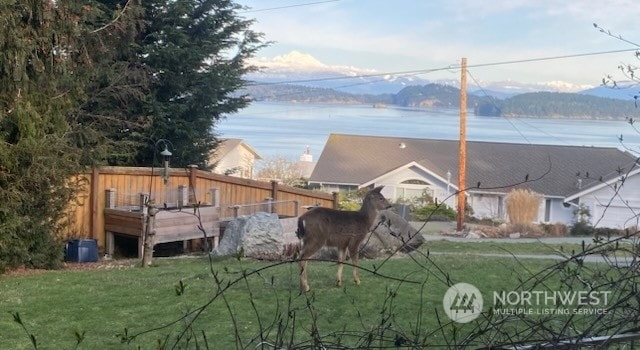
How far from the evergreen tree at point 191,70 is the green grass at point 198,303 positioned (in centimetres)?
860

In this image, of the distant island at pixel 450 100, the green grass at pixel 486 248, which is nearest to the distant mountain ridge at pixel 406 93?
the distant island at pixel 450 100

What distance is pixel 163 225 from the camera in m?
16.3

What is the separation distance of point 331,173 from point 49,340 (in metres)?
37.0

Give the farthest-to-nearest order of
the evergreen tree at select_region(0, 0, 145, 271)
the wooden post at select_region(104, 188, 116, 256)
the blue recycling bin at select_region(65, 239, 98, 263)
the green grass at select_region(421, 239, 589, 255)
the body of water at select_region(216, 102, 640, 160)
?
the body of water at select_region(216, 102, 640, 160)
the green grass at select_region(421, 239, 589, 255)
the wooden post at select_region(104, 188, 116, 256)
the blue recycling bin at select_region(65, 239, 98, 263)
the evergreen tree at select_region(0, 0, 145, 271)

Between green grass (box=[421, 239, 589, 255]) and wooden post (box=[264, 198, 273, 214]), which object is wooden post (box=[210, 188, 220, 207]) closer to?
wooden post (box=[264, 198, 273, 214])

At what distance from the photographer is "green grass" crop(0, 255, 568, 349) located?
7.16 meters

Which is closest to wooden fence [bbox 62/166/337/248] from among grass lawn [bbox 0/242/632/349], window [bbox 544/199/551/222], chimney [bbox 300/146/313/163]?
grass lawn [bbox 0/242/632/349]

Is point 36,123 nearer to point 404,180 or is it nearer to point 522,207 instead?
point 522,207

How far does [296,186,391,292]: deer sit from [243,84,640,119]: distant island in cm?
2529

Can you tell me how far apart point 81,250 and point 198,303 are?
7.94 metres

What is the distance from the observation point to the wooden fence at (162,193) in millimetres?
17094

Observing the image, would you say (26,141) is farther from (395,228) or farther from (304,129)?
(304,129)

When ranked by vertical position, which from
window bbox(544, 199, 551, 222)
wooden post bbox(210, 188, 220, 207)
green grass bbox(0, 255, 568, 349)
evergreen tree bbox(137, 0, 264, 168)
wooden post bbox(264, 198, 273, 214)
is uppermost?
evergreen tree bbox(137, 0, 264, 168)

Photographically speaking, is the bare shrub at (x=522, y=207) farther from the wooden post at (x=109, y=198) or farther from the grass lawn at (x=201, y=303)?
the grass lawn at (x=201, y=303)
